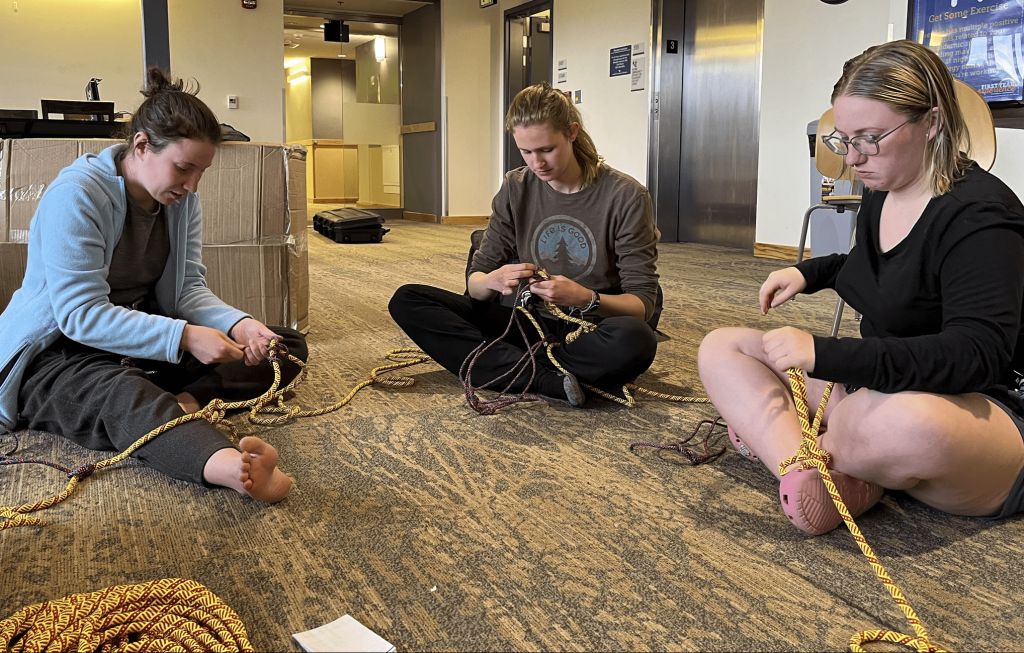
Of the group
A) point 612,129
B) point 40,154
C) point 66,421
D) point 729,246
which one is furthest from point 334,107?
point 66,421

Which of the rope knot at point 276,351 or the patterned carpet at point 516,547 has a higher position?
the rope knot at point 276,351

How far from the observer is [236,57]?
7.27m

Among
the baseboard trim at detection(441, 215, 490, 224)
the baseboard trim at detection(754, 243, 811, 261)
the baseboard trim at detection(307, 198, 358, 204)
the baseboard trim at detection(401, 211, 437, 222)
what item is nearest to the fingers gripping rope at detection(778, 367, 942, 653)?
the baseboard trim at detection(754, 243, 811, 261)

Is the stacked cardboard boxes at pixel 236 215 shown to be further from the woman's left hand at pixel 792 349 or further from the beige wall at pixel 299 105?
the beige wall at pixel 299 105

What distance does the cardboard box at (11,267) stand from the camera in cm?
233

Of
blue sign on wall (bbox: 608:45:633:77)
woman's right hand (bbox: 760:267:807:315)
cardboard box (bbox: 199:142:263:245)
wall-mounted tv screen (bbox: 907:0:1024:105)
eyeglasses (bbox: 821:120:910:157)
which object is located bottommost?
woman's right hand (bbox: 760:267:807:315)

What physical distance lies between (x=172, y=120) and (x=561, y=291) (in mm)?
843

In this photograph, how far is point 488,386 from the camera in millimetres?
2090

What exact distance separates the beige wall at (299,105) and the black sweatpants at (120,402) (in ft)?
32.1

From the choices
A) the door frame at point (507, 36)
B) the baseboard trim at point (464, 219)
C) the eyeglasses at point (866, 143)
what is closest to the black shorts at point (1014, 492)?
the eyeglasses at point (866, 143)

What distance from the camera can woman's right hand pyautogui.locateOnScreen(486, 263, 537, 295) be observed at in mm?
1894

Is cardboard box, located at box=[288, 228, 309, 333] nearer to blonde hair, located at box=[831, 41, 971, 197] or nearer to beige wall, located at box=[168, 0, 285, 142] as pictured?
blonde hair, located at box=[831, 41, 971, 197]

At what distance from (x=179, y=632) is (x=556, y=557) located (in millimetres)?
494

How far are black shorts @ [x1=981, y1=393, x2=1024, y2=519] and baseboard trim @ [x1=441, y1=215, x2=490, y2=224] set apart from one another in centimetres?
760
